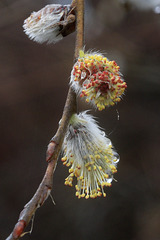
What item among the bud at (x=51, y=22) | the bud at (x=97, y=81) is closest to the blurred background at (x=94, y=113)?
the bud at (x=51, y=22)

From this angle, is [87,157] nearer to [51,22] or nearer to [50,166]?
[50,166]

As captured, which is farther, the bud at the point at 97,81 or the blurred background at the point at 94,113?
the blurred background at the point at 94,113

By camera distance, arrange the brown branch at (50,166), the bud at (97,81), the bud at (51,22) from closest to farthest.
Answer: the brown branch at (50,166) → the bud at (97,81) → the bud at (51,22)

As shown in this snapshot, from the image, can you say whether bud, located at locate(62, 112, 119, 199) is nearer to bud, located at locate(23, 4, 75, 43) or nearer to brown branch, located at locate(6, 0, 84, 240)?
brown branch, located at locate(6, 0, 84, 240)

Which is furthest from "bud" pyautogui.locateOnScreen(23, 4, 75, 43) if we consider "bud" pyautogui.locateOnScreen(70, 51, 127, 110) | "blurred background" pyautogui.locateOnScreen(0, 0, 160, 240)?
"blurred background" pyautogui.locateOnScreen(0, 0, 160, 240)

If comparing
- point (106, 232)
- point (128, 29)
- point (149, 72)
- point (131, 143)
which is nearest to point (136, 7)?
point (128, 29)

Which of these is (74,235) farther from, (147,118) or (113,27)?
(113,27)

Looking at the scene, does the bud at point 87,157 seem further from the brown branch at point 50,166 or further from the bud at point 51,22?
the bud at point 51,22

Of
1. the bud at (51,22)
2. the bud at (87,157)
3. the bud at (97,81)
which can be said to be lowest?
the bud at (87,157)

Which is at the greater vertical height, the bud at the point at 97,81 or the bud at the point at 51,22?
the bud at the point at 51,22
